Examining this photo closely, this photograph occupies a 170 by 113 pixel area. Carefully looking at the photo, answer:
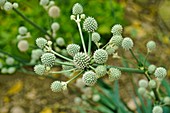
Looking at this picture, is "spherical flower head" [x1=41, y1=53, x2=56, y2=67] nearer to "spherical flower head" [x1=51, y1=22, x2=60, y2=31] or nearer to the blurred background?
"spherical flower head" [x1=51, y1=22, x2=60, y2=31]

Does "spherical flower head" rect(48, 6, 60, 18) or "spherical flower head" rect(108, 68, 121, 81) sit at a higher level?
"spherical flower head" rect(48, 6, 60, 18)

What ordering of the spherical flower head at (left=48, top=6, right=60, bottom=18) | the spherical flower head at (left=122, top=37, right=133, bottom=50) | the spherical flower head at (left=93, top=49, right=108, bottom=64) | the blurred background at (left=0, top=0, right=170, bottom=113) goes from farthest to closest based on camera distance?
the blurred background at (left=0, top=0, right=170, bottom=113), the spherical flower head at (left=48, top=6, right=60, bottom=18), the spherical flower head at (left=122, top=37, right=133, bottom=50), the spherical flower head at (left=93, top=49, right=108, bottom=64)

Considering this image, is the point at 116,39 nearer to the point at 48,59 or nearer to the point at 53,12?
the point at 48,59

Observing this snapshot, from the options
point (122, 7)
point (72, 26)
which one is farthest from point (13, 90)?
point (122, 7)

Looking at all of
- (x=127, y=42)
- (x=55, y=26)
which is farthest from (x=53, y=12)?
(x=127, y=42)

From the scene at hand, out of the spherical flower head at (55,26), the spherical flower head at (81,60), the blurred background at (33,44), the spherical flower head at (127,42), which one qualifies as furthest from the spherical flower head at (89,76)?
the blurred background at (33,44)

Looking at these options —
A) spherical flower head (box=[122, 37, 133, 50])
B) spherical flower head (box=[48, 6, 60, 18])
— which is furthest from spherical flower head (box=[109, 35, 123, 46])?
spherical flower head (box=[48, 6, 60, 18])

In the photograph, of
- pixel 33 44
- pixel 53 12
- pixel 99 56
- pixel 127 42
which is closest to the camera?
pixel 99 56

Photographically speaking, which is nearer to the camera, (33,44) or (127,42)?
(127,42)
